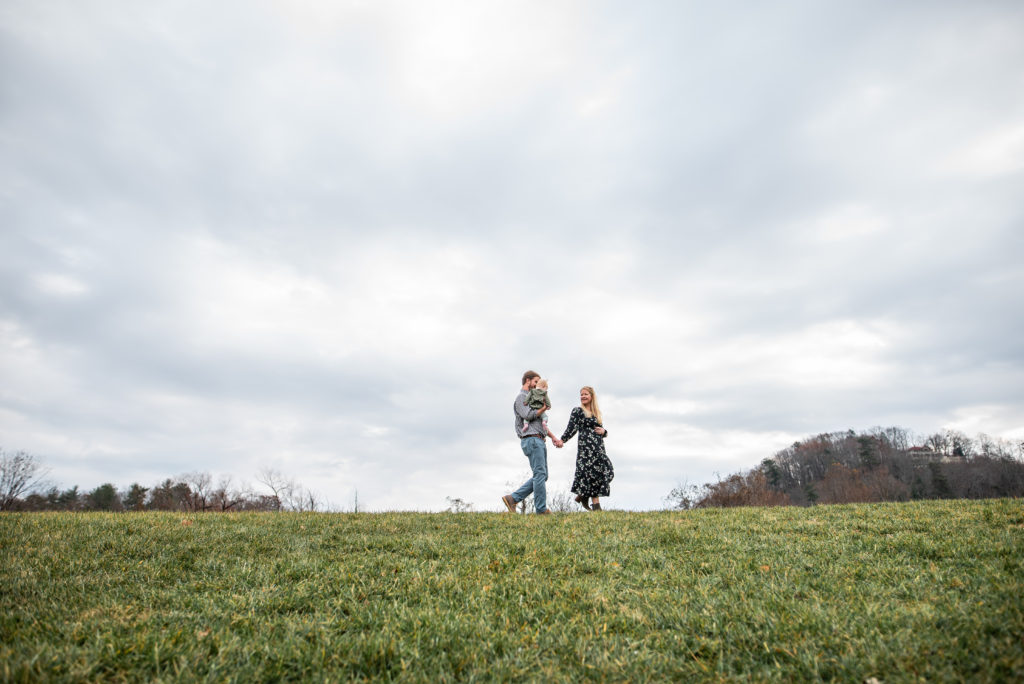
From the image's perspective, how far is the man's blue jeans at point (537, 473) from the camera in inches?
475

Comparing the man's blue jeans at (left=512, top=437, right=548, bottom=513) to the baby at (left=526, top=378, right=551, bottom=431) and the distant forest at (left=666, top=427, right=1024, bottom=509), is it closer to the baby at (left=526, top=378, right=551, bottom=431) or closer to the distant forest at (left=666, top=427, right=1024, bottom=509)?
the baby at (left=526, top=378, right=551, bottom=431)

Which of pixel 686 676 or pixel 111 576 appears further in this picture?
pixel 111 576

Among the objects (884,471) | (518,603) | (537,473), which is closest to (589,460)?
(537,473)

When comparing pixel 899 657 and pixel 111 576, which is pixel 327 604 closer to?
pixel 111 576

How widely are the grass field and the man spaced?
370cm

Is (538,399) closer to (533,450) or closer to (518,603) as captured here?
(533,450)

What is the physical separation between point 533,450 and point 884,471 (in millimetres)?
89495

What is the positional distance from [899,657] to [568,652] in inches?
87.6

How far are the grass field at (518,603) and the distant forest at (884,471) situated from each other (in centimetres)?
2815

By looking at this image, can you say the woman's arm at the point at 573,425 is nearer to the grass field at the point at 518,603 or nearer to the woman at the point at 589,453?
the woman at the point at 589,453

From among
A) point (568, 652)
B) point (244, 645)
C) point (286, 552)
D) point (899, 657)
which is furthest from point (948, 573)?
point (286, 552)

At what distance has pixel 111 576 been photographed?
18.8ft

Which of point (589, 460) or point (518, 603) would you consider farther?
point (589, 460)

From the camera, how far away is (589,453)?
13.0 meters
